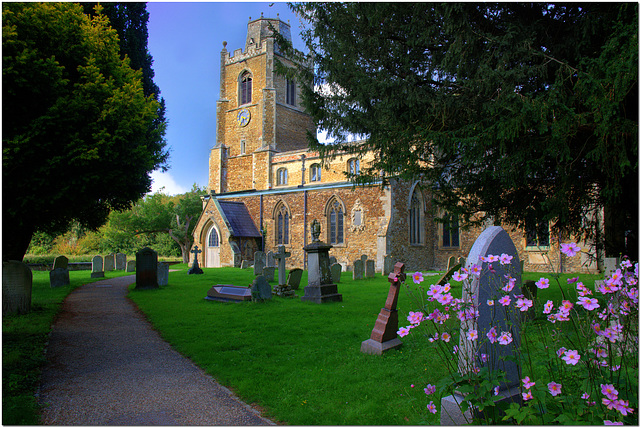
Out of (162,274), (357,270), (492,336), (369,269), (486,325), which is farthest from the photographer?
(369,269)

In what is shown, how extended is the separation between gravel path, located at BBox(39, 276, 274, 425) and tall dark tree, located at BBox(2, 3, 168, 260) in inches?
108

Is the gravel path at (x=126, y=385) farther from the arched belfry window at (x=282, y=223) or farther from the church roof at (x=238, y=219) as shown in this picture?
the arched belfry window at (x=282, y=223)

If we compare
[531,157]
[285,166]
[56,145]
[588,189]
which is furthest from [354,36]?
[285,166]

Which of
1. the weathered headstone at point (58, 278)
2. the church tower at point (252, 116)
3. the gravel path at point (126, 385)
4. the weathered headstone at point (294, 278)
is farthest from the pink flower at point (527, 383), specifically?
the church tower at point (252, 116)

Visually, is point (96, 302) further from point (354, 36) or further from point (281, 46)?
point (354, 36)

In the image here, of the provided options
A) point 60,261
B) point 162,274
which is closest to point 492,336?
point 162,274

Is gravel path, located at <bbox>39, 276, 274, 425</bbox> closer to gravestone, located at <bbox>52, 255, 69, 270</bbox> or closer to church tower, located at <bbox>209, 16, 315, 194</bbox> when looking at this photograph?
gravestone, located at <bbox>52, 255, 69, 270</bbox>

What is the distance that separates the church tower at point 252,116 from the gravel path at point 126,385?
86.8 ft

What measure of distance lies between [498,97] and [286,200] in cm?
2150

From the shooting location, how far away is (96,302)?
10.9 m

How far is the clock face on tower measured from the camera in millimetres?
36375

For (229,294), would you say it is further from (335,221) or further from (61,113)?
(335,221)

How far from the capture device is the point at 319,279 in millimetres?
11047

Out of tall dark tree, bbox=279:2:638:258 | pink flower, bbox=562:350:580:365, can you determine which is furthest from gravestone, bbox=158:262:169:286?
pink flower, bbox=562:350:580:365
